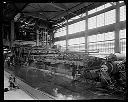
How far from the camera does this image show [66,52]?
20.6 feet

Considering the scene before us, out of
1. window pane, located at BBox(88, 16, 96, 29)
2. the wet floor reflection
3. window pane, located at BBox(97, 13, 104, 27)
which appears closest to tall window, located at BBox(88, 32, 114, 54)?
window pane, located at BBox(97, 13, 104, 27)

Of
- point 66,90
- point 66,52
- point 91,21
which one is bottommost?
point 66,90

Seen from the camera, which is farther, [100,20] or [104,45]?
[100,20]

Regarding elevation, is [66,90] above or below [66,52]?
below

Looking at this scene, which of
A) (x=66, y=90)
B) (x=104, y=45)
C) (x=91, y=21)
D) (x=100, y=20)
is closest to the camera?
(x=66, y=90)

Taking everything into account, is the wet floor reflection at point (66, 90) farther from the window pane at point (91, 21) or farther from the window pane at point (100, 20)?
the window pane at point (91, 21)

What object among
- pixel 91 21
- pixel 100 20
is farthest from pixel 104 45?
pixel 91 21

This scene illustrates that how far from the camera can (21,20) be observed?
1067 centimetres

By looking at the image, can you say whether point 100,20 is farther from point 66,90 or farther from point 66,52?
point 66,90

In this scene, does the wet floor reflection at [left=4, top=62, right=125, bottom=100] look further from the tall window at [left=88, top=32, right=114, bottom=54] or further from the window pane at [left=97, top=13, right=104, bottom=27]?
the window pane at [left=97, top=13, right=104, bottom=27]

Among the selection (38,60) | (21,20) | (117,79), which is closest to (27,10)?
(21,20)

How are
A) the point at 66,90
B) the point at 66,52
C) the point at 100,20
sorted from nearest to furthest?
the point at 66,90, the point at 66,52, the point at 100,20

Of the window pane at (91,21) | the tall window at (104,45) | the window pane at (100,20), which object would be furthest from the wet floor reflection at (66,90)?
the window pane at (91,21)

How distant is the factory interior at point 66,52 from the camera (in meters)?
3.66
